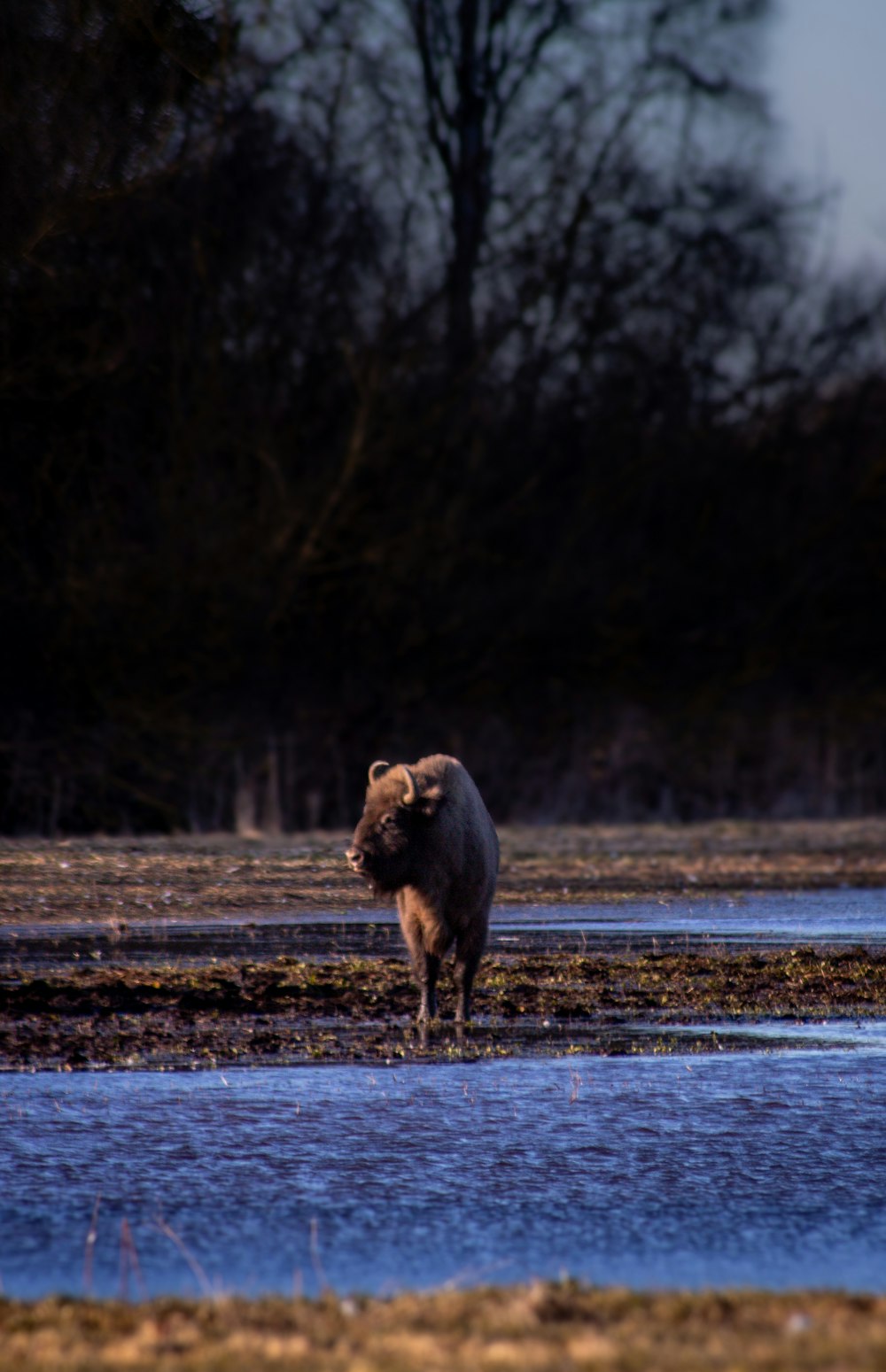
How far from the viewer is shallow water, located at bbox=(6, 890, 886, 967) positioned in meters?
14.9

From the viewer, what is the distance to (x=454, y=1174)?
25.0 feet

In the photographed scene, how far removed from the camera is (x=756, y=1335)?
4.97 metres

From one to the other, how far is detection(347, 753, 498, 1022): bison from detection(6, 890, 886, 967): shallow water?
2.53m

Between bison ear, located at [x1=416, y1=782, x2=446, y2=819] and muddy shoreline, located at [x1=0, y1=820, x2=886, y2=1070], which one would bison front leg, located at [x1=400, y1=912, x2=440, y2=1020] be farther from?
bison ear, located at [x1=416, y1=782, x2=446, y2=819]

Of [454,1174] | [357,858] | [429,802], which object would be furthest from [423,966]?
[454,1174]

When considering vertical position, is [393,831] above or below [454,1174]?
above

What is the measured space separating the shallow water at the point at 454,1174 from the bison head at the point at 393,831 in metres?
2.35

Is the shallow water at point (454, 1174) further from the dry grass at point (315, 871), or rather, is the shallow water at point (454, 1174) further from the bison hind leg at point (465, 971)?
the dry grass at point (315, 871)

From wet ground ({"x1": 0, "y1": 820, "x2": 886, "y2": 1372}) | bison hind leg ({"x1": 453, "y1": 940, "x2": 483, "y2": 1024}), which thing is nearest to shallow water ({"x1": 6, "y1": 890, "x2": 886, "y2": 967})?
wet ground ({"x1": 0, "y1": 820, "x2": 886, "y2": 1372})

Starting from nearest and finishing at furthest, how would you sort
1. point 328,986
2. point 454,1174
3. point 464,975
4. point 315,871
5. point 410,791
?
point 454,1174 < point 464,975 < point 410,791 < point 328,986 < point 315,871

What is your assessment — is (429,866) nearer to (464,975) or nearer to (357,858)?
(357,858)

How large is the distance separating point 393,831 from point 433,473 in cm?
1610

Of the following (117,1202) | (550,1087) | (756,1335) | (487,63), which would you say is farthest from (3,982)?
(487,63)

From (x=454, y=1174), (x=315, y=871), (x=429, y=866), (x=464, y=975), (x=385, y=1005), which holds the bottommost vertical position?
(x=454, y=1174)
